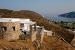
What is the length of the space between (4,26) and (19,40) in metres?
1.96

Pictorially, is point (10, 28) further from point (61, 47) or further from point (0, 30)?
point (61, 47)

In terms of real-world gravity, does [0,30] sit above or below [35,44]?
above

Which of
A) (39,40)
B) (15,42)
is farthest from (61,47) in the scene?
(15,42)

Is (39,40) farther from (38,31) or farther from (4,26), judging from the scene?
(4,26)

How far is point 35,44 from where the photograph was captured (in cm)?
2508

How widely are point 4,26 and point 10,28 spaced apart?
0.60 m

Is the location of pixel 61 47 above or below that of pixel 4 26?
below

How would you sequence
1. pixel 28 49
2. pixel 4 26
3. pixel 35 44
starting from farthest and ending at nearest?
pixel 35 44, pixel 4 26, pixel 28 49

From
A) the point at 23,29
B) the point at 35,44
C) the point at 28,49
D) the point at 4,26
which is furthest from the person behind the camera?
the point at 23,29

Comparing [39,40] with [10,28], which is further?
[39,40]

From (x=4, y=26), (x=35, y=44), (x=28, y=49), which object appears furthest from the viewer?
(x=35, y=44)

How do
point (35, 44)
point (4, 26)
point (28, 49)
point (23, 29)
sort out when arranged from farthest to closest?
1. point (23, 29)
2. point (35, 44)
3. point (4, 26)
4. point (28, 49)

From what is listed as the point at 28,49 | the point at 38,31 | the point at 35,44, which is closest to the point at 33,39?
the point at 35,44

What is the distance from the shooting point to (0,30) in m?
23.6
